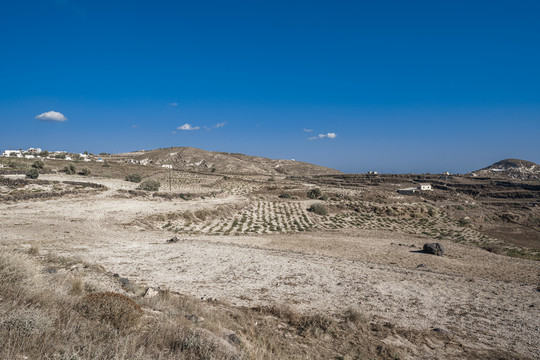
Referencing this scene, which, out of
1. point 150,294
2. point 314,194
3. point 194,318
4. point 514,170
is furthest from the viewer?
point 514,170

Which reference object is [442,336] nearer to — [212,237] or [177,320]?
[177,320]

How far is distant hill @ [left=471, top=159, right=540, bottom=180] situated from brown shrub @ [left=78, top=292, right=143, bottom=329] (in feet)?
418

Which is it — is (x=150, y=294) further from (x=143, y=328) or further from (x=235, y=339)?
(x=235, y=339)

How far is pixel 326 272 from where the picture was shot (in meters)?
12.3

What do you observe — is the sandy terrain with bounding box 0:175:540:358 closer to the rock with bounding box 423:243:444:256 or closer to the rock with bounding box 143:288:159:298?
the rock with bounding box 423:243:444:256

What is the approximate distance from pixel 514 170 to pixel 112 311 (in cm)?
14596

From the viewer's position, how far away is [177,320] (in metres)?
5.77

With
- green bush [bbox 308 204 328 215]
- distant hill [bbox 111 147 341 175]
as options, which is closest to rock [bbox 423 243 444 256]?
green bush [bbox 308 204 328 215]

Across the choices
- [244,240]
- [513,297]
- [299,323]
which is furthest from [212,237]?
[513,297]

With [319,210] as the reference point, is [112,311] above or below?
above

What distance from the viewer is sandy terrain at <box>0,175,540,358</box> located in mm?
8555

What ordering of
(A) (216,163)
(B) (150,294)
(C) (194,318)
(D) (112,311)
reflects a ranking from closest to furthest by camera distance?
(D) (112,311) < (C) (194,318) < (B) (150,294) < (A) (216,163)

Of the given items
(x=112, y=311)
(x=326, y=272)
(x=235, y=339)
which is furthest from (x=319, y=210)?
(x=112, y=311)

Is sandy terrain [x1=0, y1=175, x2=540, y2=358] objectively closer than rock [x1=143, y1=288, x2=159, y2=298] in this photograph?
No
